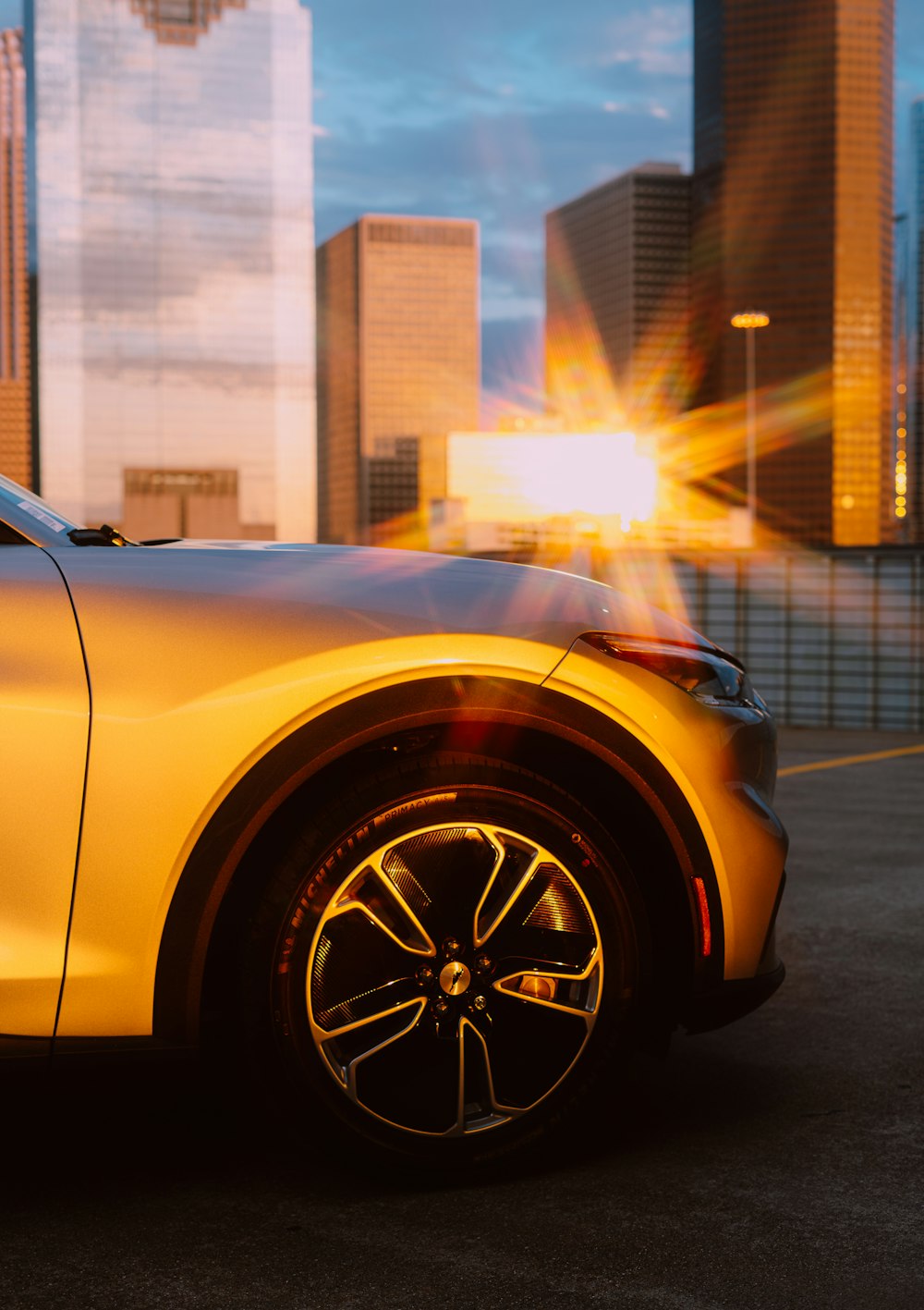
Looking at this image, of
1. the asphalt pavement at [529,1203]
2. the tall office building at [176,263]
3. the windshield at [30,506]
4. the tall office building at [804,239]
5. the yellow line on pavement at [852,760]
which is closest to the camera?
the asphalt pavement at [529,1203]

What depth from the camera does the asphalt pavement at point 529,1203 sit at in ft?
6.96

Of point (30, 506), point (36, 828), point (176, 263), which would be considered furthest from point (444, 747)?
point (176, 263)

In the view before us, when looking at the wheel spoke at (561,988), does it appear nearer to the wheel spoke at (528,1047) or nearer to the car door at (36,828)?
the wheel spoke at (528,1047)

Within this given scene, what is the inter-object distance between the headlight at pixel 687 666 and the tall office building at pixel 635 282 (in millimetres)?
177698

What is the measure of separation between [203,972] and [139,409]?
10551cm

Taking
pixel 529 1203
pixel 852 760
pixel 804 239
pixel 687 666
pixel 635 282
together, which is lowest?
pixel 852 760

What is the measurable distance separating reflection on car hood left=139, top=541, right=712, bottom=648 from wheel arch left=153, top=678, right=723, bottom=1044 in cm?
13

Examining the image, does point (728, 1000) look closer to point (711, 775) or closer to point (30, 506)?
point (711, 775)

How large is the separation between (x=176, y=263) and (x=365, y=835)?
10725 centimetres

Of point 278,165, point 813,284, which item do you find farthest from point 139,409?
point 813,284

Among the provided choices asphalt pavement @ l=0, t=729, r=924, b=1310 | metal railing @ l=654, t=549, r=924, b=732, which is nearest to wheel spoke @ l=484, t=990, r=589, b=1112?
asphalt pavement @ l=0, t=729, r=924, b=1310

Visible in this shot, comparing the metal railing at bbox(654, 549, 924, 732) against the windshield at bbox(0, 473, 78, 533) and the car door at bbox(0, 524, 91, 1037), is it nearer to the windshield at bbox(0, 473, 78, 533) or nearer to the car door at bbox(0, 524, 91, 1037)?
the windshield at bbox(0, 473, 78, 533)

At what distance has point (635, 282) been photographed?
184750 millimetres

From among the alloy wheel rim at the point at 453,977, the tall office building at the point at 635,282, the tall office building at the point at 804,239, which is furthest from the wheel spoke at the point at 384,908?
the tall office building at the point at 635,282
